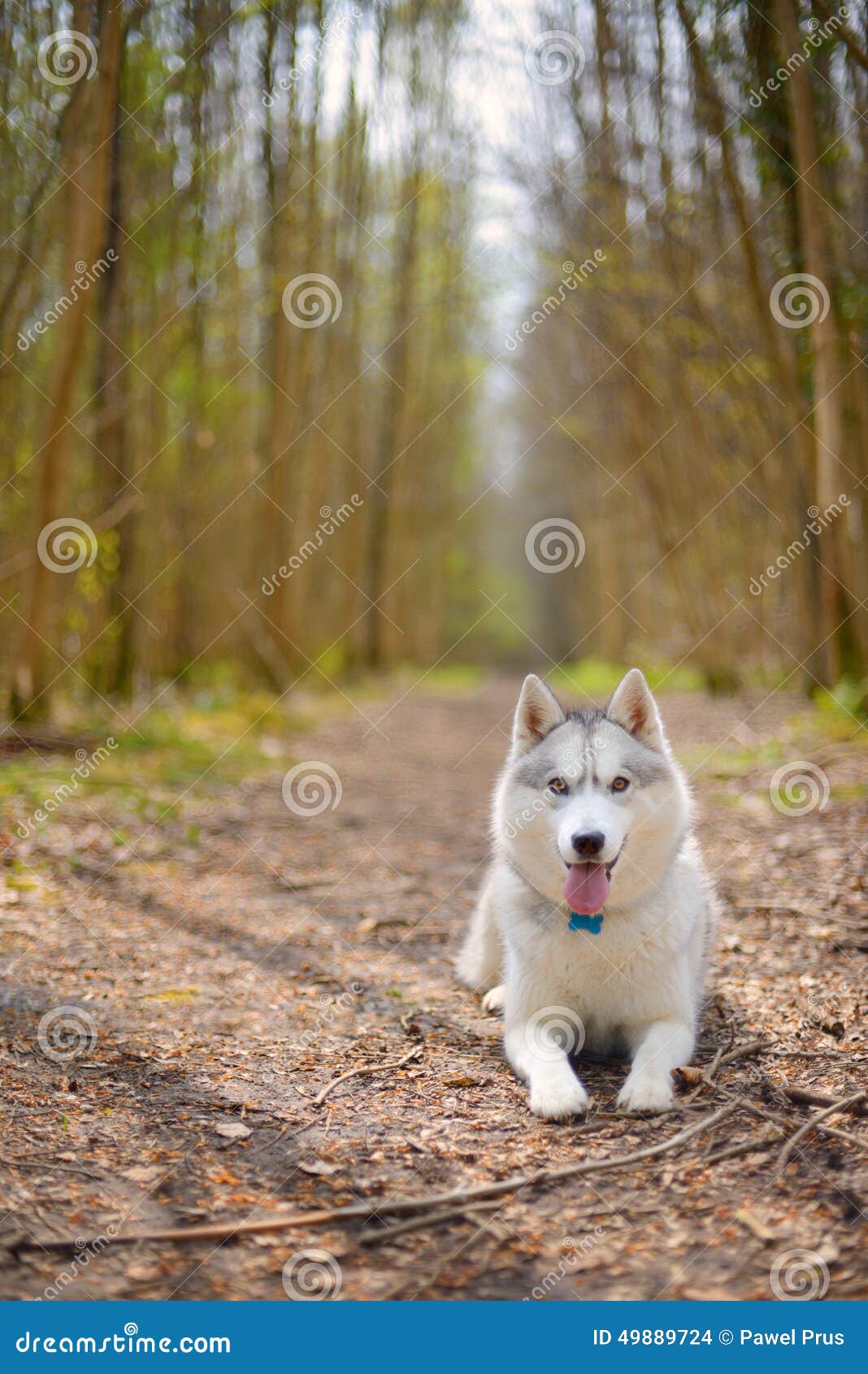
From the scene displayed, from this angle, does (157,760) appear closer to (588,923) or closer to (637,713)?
(637,713)

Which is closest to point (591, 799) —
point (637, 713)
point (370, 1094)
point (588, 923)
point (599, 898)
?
point (599, 898)

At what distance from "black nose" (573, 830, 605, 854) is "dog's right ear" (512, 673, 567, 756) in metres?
0.78

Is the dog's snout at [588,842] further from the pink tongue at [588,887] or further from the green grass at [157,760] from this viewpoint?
the green grass at [157,760]

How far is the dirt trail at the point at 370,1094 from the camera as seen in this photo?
2.63 metres

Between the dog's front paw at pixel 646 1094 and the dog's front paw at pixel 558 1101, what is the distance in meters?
0.13

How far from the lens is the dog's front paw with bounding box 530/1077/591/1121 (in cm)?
346

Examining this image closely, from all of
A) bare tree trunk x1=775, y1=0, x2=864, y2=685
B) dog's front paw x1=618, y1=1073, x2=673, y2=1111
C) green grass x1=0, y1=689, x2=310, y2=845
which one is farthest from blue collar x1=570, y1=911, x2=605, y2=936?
bare tree trunk x1=775, y1=0, x2=864, y2=685

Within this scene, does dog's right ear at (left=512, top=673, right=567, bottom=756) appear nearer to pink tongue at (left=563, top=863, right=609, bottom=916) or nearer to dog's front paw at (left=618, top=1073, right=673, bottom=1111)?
pink tongue at (left=563, top=863, right=609, bottom=916)

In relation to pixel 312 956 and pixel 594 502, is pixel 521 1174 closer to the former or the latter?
pixel 312 956

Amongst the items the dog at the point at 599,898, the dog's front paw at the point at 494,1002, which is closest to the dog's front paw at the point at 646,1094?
the dog at the point at 599,898

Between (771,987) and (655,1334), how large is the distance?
8.57ft

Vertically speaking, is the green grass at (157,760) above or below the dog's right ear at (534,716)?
below

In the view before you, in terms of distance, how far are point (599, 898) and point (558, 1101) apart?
0.71m

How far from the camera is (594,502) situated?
31.7 metres
